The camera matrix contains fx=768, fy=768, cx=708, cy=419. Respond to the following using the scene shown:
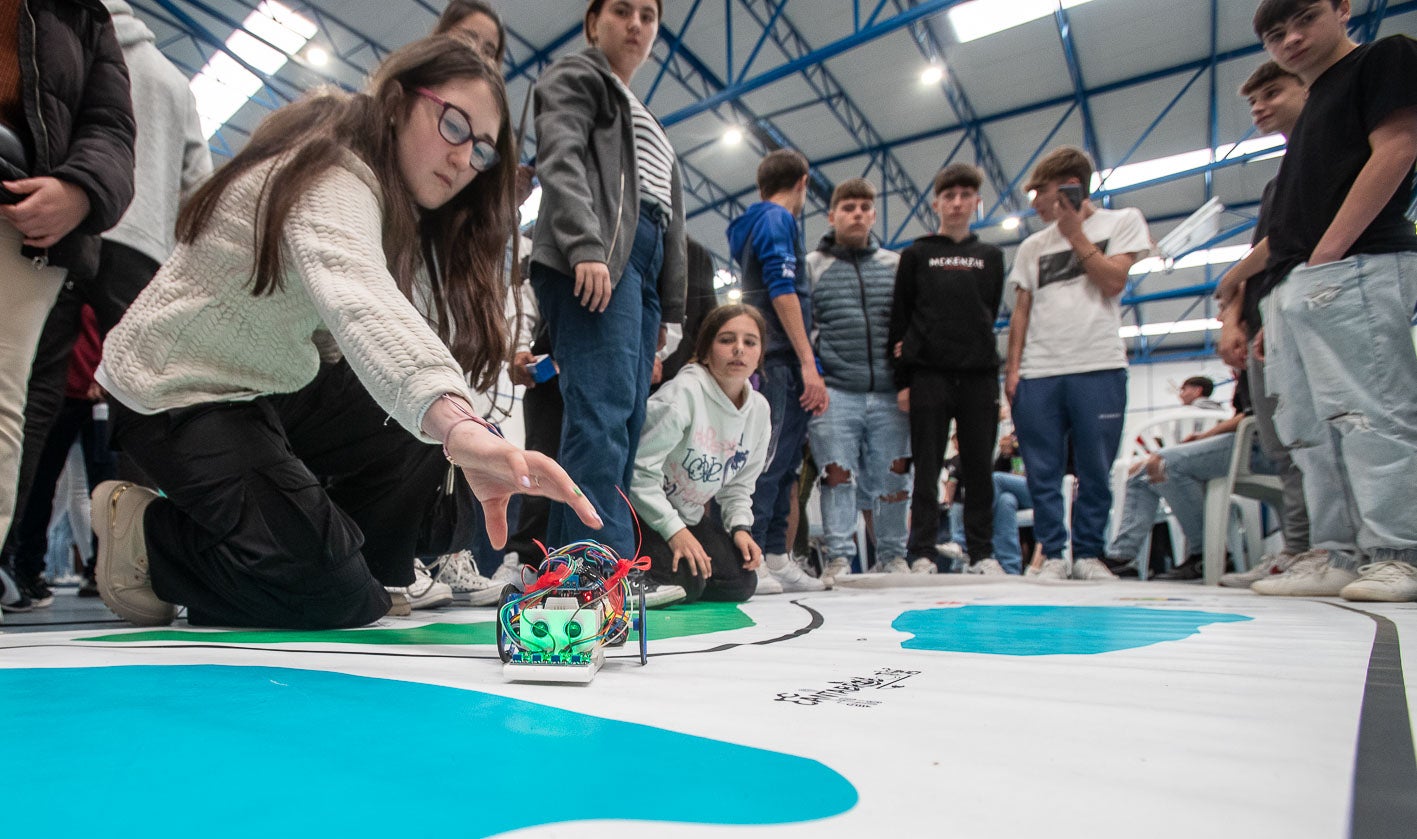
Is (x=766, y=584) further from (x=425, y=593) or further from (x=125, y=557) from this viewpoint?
(x=125, y=557)

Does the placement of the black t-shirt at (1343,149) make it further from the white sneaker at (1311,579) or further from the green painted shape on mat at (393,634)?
the green painted shape on mat at (393,634)

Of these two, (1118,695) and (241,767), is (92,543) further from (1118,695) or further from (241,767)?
(1118,695)

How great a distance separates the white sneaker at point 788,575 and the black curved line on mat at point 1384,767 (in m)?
1.63

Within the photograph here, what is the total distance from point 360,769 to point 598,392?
0.99m

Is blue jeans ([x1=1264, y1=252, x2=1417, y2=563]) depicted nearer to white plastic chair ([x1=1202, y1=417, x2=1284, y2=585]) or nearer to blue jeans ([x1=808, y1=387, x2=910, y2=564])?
white plastic chair ([x1=1202, y1=417, x2=1284, y2=585])

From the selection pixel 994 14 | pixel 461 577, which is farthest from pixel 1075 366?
Answer: pixel 994 14

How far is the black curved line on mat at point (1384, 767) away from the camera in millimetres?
302

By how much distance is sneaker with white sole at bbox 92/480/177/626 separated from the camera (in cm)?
103

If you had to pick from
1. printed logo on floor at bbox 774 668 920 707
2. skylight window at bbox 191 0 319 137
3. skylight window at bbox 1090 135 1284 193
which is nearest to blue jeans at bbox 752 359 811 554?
printed logo on floor at bbox 774 668 920 707

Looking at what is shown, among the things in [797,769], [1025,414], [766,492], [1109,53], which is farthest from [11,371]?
[1109,53]

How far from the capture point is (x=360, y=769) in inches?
14.7

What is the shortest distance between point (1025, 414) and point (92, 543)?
2.71 meters

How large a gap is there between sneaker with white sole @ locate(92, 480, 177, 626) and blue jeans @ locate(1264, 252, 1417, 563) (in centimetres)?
203

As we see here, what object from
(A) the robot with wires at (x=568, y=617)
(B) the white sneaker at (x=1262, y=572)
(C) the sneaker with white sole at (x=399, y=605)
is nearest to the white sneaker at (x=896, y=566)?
(B) the white sneaker at (x=1262, y=572)
